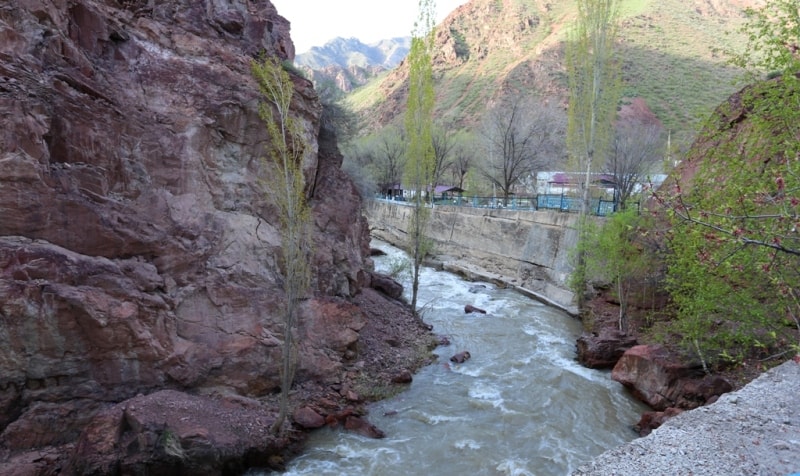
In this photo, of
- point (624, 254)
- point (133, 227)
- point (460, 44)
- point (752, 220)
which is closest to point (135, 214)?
point (133, 227)

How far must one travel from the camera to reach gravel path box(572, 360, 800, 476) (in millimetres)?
4715

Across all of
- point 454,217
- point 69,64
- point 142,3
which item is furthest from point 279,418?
point 454,217

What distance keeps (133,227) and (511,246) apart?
1977cm

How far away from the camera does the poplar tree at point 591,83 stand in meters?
18.8

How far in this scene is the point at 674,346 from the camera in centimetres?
1159

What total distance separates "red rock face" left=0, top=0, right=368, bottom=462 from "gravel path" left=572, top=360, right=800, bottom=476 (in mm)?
7508

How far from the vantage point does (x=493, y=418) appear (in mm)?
10078

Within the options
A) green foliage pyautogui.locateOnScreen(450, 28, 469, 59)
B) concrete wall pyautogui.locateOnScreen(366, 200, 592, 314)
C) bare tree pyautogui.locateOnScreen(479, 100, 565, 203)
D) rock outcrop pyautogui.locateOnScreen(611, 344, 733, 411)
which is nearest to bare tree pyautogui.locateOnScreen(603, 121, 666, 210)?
concrete wall pyautogui.locateOnScreen(366, 200, 592, 314)

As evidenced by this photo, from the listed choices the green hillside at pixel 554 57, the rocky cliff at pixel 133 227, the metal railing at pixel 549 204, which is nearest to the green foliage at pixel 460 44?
the green hillside at pixel 554 57

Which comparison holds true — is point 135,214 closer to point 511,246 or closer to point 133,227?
point 133,227

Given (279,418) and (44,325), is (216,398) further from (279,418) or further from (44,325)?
(44,325)

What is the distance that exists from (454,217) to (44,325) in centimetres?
2477

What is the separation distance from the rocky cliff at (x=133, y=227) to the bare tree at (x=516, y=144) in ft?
66.9

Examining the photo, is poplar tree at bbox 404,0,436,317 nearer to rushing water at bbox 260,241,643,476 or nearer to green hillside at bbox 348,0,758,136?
rushing water at bbox 260,241,643,476
